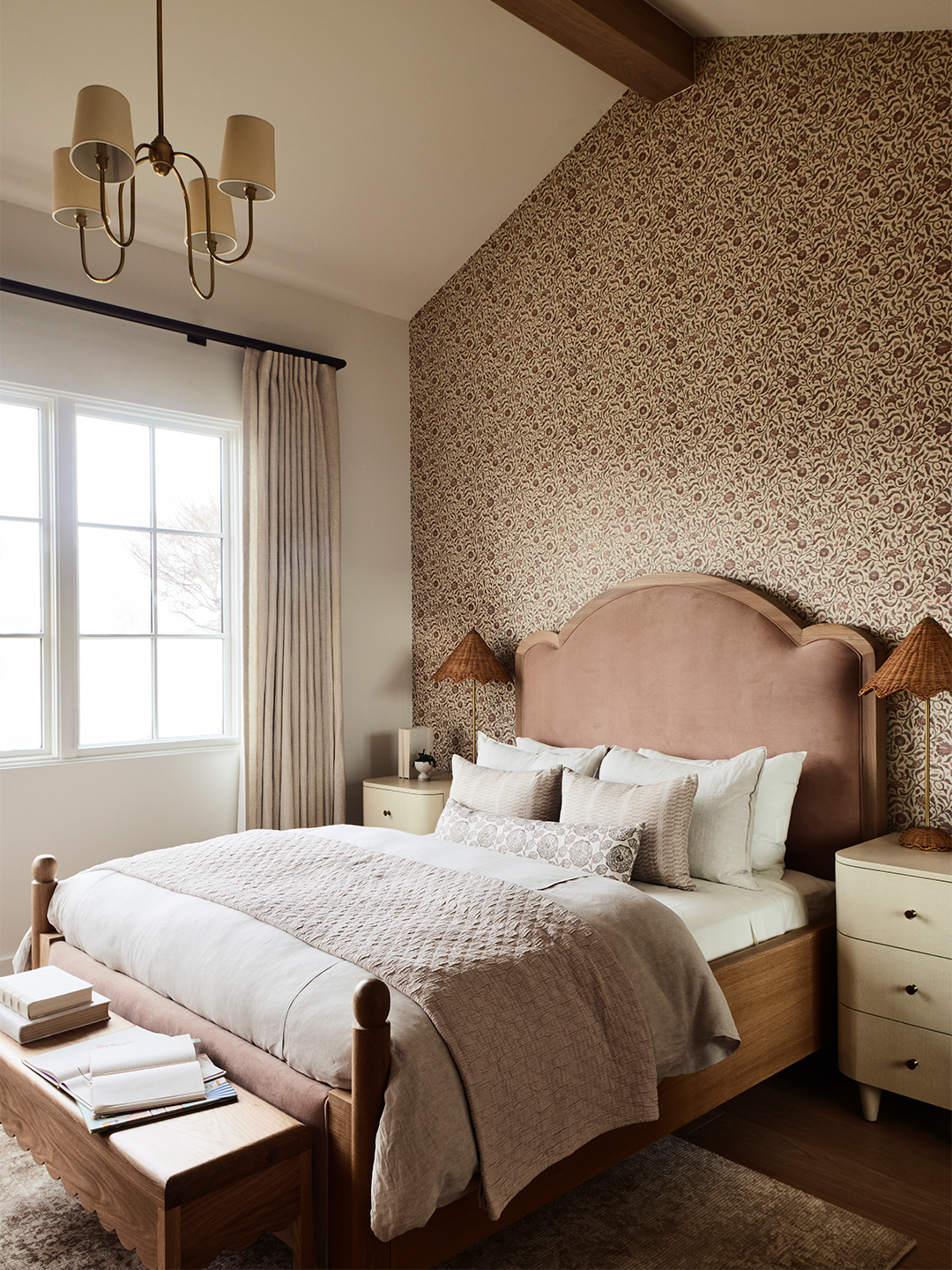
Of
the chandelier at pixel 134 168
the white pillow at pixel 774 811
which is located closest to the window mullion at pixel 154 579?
the chandelier at pixel 134 168

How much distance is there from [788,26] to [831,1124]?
3415 millimetres

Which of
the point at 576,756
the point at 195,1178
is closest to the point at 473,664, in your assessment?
the point at 576,756

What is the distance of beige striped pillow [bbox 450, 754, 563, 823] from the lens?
3.11 metres

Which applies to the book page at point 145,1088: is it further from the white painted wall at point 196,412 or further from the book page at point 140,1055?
the white painted wall at point 196,412

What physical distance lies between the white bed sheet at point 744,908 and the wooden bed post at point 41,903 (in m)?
1.75

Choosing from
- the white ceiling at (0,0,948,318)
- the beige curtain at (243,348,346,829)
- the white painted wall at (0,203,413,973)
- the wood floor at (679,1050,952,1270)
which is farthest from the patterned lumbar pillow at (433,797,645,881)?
the white ceiling at (0,0,948,318)

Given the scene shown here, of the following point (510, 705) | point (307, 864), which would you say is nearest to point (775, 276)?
point (510, 705)

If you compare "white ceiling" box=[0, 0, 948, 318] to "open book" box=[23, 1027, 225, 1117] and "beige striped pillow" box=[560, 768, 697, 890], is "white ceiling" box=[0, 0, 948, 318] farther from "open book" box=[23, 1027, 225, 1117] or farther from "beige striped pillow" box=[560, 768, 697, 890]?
"open book" box=[23, 1027, 225, 1117]

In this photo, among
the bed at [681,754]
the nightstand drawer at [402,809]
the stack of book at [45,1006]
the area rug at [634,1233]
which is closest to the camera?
the bed at [681,754]

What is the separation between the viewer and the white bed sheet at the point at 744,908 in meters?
2.44

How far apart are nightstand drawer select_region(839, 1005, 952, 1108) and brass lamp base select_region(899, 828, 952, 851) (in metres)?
0.48

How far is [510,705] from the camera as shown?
4230mm

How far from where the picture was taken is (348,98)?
11.4 ft

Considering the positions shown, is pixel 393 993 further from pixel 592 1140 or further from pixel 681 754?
pixel 681 754
